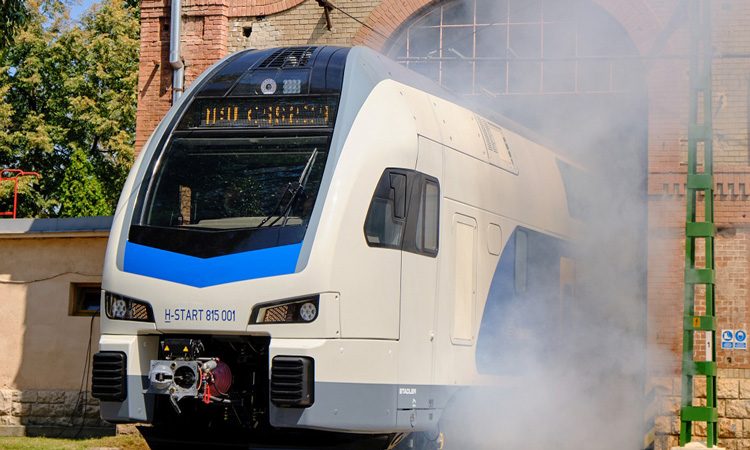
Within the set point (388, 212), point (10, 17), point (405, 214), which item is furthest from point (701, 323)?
point (10, 17)

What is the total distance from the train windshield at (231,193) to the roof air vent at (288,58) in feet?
2.48

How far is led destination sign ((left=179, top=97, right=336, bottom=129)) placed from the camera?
9.14m

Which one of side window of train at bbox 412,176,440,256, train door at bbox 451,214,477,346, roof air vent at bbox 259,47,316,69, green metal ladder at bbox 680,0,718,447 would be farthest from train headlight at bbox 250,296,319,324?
green metal ladder at bbox 680,0,718,447

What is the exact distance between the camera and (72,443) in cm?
1443

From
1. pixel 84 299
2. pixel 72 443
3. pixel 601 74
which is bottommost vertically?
pixel 72 443

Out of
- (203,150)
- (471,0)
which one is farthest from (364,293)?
(471,0)

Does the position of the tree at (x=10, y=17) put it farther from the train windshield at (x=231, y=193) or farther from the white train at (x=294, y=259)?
the train windshield at (x=231, y=193)

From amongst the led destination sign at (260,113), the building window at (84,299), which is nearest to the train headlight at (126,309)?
the led destination sign at (260,113)

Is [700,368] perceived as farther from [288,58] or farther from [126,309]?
[126,309]

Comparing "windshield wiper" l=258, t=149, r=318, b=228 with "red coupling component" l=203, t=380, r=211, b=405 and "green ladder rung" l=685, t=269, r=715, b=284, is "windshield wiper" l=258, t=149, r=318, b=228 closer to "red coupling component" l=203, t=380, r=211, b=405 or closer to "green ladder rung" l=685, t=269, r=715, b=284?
"red coupling component" l=203, t=380, r=211, b=405

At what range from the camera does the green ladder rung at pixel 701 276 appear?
10.0 meters

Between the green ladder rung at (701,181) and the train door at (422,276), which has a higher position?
the green ladder rung at (701,181)

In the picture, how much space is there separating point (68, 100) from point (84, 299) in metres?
23.0

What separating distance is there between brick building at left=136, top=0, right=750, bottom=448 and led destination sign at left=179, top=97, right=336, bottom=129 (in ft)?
22.0
